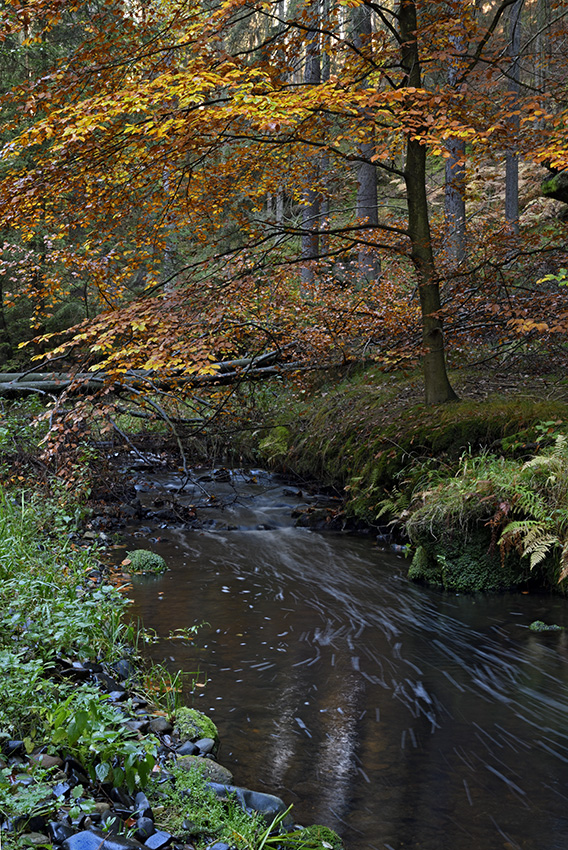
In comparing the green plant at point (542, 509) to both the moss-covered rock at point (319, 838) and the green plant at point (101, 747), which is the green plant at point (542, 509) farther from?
the green plant at point (101, 747)

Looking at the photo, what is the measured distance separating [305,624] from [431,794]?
270cm

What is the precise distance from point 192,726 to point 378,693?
1.69m

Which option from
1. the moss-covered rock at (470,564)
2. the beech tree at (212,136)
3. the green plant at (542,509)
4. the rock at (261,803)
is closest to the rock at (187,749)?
the rock at (261,803)

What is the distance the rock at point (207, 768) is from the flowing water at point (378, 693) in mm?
385

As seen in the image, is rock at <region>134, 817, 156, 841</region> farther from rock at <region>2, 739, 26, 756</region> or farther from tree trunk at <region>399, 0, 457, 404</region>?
tree trunk at <region>399, 0, 457, 404</region>

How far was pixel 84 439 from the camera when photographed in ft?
32.8

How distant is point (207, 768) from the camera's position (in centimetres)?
339

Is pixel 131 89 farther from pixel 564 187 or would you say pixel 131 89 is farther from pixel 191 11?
pixel 564 187

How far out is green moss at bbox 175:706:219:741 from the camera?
3.79 metres

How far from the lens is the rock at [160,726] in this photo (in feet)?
12.0

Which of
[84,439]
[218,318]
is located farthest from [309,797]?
[84,439]

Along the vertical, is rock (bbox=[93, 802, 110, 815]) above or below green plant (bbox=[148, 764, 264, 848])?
above

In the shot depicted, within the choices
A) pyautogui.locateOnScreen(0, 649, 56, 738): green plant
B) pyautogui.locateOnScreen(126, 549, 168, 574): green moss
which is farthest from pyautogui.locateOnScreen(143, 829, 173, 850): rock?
pyautogui.locateOnScreen(126, 549, 168, 574): green moss

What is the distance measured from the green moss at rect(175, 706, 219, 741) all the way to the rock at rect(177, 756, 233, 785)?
30 centimetres
